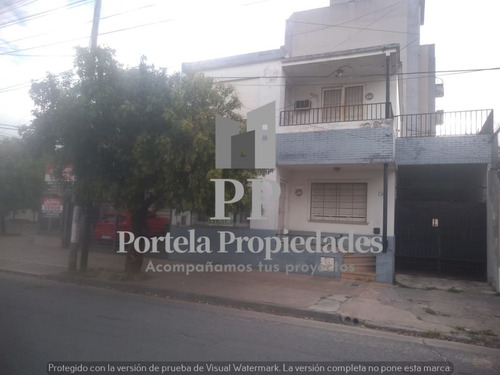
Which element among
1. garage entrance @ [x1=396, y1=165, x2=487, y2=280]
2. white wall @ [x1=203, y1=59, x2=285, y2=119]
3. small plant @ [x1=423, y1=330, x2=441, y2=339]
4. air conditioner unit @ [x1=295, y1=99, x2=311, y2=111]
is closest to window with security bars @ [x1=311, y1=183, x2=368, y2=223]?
garage entrance @ [x1=396, y1=165, x2=487, y2=280]

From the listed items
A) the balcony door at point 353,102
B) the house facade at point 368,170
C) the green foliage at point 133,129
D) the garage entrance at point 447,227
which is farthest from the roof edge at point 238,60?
the garage entrance at point 447,227

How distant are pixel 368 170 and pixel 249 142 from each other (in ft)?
13.9

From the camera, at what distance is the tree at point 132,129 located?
8320mm

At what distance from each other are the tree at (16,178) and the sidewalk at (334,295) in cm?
721

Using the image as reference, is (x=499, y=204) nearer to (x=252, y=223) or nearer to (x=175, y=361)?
(x=252, y=223)

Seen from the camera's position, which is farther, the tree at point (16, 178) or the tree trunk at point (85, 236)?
the tree at point (16, 178)

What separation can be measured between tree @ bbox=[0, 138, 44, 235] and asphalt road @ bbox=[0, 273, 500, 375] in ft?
42.3

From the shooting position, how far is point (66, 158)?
9242 mm

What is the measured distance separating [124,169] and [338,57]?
7.16 meters

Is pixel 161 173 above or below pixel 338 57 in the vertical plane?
below

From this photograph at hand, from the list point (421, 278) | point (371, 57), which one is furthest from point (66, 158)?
point (421, 278)

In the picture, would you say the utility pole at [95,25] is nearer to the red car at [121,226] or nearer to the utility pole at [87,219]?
the utility pole at [87,219]

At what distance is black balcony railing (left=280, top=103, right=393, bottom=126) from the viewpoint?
1234 centimetres

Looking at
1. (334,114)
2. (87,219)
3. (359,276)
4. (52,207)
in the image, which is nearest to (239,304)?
(359,276)
